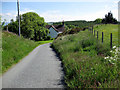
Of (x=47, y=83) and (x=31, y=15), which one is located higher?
(x=31, y=15)

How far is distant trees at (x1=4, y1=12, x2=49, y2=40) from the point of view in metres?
55.1

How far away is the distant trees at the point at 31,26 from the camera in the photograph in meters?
55.1

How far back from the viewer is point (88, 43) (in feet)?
49.4

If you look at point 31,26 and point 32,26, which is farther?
point 32,26

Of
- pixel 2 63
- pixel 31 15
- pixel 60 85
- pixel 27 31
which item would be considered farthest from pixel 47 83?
pixel 31 15

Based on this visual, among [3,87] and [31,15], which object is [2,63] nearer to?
[3,87]

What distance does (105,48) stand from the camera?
11414mm

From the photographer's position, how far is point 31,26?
5647 centimetres

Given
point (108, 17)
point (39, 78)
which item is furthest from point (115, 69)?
Answer: point (108, 17)

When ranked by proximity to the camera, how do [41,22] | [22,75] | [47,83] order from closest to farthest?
[47,83] → [22,75] → [41,22]

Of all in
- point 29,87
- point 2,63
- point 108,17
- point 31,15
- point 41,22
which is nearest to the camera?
point 29,87

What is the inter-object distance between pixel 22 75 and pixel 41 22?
57853 millimetres

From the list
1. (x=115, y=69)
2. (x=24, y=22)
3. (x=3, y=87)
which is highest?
(x=24, y=22)

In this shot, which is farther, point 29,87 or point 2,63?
point 2,63
